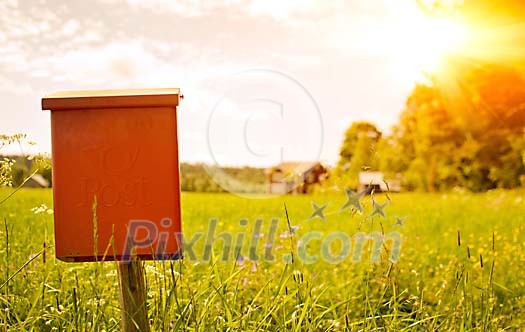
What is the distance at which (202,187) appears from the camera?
1706cm

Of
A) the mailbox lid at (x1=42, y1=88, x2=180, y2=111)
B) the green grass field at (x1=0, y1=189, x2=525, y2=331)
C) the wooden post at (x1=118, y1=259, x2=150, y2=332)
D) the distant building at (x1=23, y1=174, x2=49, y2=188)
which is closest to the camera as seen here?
the mailbox lid at (x1=42, y1=88, x2=180, y2=111)

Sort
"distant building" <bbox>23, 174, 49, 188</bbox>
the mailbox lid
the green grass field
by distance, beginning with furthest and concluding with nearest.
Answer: "distant building" <bbox>23, 174, 49, 188</bbox> → the green grass field → the mailbox lid

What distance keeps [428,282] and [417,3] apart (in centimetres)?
1992

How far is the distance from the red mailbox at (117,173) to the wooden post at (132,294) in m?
0.08

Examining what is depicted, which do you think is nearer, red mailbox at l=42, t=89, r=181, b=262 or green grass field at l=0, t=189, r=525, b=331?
red mailbox at l=42, t=89, r=181, b=262

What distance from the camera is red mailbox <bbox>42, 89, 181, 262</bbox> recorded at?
7.66ft

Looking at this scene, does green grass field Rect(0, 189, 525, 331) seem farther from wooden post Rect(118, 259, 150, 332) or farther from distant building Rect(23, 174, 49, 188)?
distant building Rect(23, 174, 49, 188)

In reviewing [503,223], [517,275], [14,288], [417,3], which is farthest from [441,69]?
[14,288]

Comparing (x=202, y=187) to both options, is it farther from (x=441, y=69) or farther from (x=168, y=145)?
(x=168, y=145)

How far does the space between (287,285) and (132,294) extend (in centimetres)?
148

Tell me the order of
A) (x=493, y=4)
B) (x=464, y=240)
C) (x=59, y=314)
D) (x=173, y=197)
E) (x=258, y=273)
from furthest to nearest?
(x=493, y=4) → (x=464, y=240) → (x=258, y=273) → (x=59, y=314) → (x=173, y=197)

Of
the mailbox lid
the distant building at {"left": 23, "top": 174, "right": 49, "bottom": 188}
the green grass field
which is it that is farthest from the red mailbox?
the distant building at {"left": 23, "top": 174, "right": 49, "bottom": 188}

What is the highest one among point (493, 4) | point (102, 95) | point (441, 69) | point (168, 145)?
point (493, 4)

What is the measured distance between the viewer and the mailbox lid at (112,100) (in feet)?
7.64
